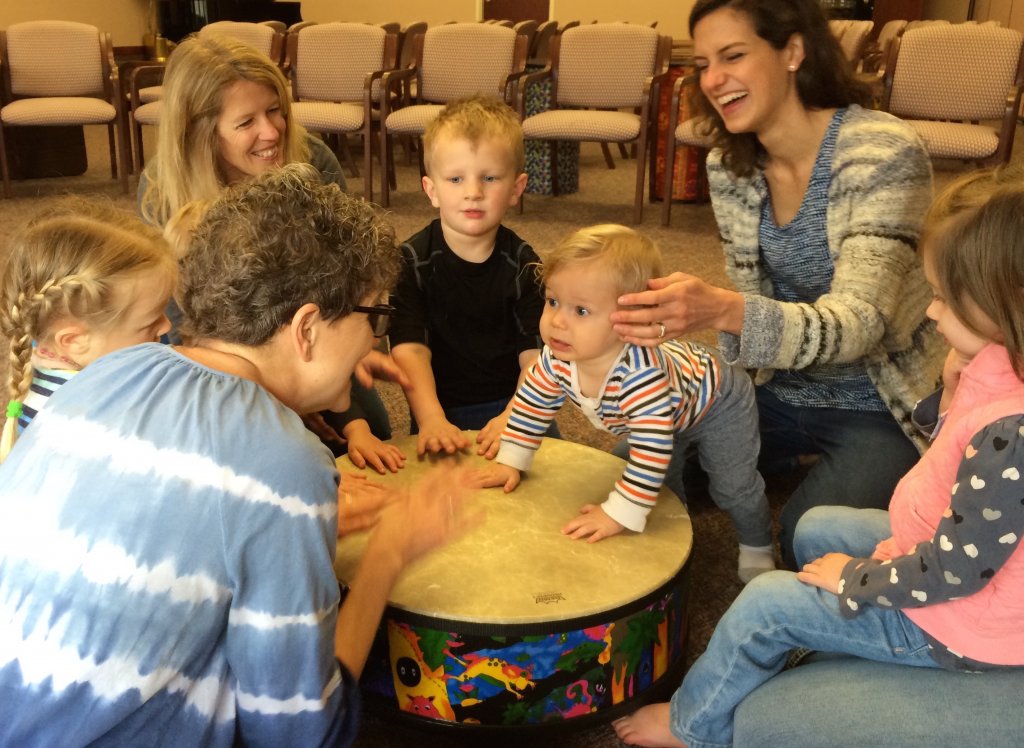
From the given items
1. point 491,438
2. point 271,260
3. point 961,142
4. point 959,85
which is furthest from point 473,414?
point 959,85

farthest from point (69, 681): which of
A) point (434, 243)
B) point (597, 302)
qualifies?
point (434, 243)

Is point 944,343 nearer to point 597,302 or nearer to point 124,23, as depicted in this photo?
point 597,302

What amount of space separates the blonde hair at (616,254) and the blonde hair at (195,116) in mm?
948

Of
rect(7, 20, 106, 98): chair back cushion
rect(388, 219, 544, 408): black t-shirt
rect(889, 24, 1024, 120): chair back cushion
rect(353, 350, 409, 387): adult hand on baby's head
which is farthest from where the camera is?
rect(7, 20, 106, 98): chair back cushion

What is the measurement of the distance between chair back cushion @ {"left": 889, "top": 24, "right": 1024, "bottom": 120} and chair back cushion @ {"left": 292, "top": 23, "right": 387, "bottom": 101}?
2951 mm

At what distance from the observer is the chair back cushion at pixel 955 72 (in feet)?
15.6

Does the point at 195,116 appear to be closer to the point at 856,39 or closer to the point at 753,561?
the point at 753,561

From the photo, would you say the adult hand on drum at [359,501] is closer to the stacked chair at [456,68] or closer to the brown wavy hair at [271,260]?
the brown wavy hair at [271,260]

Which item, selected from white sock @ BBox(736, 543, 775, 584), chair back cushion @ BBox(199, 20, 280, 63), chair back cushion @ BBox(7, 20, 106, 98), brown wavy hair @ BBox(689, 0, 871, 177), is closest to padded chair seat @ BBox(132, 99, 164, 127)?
chair back cushion @ BBox(7, 20, 106, 98)

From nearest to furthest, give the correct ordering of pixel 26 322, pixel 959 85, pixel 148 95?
1. pixel 26 322
2. pixel 959 85
3. pixel 148 95

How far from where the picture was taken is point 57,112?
546 centimetres

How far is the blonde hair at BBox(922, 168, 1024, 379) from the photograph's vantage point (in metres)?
1.16

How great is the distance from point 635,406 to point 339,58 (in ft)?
15.5

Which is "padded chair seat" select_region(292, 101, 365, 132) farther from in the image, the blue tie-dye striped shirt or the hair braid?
the blue tie-dye striped shirt
